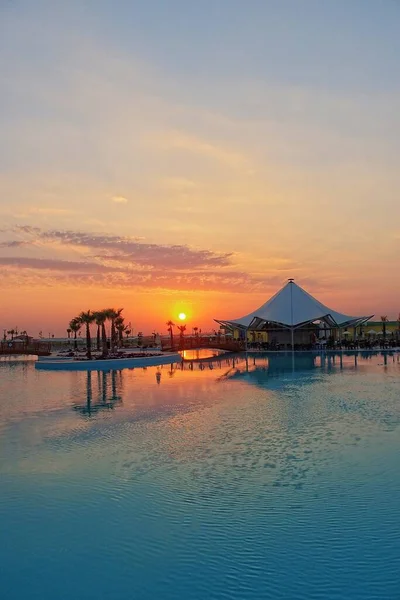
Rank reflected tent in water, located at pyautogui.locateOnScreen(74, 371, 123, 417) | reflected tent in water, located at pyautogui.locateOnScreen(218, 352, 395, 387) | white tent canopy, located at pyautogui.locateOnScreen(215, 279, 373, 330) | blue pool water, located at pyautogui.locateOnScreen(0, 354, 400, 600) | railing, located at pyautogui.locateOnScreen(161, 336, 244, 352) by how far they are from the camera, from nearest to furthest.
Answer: blue pool water, located at pyautogui.locateOnScreen(0, 354, 400, 600) → reflected tent in water, located at pyautogui.locateOnScreen(74, 371, 123, 417) → reflected tent in water, located at pyautogui.locateOnScreen(218, 352, 395, 387) → white tent canopy, located at pyautogui.locateOnScreen(215, 279, 373, 330) → railing, located at pyautogui.locateOnScreen(161, 336, 244, 352)

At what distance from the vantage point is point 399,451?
8789 millimetres

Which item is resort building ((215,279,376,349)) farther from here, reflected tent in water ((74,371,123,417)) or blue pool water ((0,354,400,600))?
blue pool water ((0,354,400,600))


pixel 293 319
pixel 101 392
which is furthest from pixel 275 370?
pixel 293 319

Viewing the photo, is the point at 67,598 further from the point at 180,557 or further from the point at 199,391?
the point at 199,391

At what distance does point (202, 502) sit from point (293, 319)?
33.4m

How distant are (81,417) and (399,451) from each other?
7.54 meters

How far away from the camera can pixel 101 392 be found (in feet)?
58.0

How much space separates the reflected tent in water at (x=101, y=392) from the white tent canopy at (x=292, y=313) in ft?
58.7

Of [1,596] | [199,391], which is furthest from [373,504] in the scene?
[199,391]

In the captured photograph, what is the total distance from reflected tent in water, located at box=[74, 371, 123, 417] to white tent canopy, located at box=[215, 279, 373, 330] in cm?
1790

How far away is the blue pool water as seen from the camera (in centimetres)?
489

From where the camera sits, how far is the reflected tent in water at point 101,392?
14.3 meters

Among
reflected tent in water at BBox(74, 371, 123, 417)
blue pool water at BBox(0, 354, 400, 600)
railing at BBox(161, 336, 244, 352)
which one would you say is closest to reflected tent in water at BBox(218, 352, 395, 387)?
reflected tent in water at BBox(74, 371, 123, 417)

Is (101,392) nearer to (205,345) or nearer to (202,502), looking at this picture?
(202,502)
